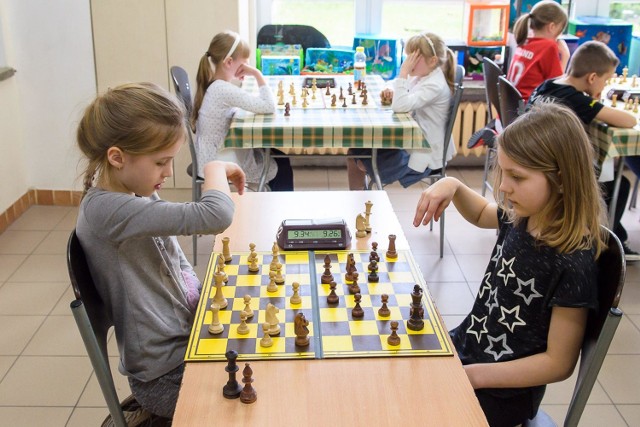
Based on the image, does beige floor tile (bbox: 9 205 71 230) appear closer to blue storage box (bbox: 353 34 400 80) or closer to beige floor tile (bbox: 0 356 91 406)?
beige floor tile (bbox: 0 356 91 406)

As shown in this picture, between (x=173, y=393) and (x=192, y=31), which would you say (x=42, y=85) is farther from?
(x=173, y=393)

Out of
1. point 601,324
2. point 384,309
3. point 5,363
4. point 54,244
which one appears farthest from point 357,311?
point 54,244

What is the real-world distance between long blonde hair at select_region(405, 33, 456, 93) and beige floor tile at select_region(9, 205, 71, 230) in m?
2.20

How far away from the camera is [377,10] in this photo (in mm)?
4984

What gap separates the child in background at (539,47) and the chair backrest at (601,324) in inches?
108

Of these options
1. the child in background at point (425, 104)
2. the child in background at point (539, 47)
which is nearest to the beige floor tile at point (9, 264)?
the child in background at point (425, 104)

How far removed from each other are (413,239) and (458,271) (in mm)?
449

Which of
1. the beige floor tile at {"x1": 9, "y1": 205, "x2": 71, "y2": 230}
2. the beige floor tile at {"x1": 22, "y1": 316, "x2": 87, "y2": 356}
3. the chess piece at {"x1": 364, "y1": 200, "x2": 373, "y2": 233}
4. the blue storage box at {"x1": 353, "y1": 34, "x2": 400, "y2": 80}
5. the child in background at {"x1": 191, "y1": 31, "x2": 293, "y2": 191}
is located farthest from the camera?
the blue storage box at {"x1": 353, "y1": 34, "x2": 400, "y2": 80}

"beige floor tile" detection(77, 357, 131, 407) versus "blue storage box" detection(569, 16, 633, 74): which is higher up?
"blue storage box" detection(569, 16, 633, 74)

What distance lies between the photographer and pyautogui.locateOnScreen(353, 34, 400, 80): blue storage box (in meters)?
4.78

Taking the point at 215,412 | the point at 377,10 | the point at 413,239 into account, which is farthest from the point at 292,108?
the point at 215,412

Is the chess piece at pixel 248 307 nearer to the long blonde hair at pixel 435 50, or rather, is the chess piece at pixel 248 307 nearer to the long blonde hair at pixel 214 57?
the long blonde hair at pixel 214 57

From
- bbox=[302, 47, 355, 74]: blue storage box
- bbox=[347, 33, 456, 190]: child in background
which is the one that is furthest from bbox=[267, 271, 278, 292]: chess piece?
bbox=[302, 47, 355, 74]: blue storage box

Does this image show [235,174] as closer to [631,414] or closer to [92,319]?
[92,319]
